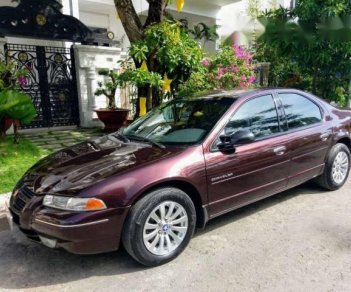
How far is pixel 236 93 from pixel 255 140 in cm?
63

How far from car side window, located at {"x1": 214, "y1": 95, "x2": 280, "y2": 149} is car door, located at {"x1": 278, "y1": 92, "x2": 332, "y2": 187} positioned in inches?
9.2

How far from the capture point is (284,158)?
4137 mm

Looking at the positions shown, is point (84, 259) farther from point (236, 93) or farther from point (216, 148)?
point (236, 93)

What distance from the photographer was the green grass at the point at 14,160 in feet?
16.7

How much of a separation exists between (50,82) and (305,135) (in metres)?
6.65

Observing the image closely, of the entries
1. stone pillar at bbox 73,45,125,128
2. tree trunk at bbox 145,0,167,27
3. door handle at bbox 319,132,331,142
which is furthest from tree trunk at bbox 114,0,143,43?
door handle at bbox 319,132,331,142

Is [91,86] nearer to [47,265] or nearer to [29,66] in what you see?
[29,66]

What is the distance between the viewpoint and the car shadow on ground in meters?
3.06

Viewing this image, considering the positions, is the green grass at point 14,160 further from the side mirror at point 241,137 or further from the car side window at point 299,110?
the car side window at point 299,110

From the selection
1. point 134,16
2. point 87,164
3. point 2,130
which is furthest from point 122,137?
point 134,16

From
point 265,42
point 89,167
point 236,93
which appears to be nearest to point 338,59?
point 265,42

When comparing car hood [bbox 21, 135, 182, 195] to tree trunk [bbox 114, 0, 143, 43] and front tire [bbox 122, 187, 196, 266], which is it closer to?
front tire [bbox 122, 187, 196, 266]

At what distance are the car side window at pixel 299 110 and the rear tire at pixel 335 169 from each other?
0.52 metres

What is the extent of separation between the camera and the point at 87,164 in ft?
11.0
